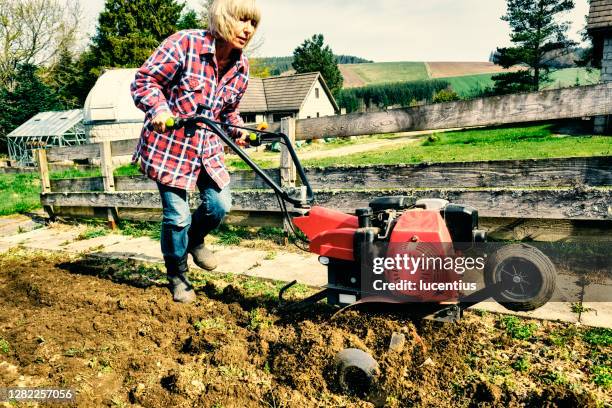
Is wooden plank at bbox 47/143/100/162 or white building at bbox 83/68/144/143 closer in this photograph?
wooden plank at bbox 47/143/100/162

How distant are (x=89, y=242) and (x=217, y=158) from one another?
3.31m

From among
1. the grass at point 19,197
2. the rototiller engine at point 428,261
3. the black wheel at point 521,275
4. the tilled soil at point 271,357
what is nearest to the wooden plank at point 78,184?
the grass at point 19,197

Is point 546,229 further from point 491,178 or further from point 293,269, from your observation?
point 293,269

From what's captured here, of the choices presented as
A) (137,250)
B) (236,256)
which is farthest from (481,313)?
(137,250)

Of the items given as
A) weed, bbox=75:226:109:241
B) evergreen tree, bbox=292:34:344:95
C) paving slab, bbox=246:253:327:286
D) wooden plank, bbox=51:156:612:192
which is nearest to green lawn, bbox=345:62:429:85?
evergreen tree, bbox=292:34:344:95

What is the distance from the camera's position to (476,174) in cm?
399

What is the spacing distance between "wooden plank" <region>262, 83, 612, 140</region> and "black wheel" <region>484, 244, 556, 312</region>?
6.04 feet

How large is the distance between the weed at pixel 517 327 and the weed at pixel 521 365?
0.26m

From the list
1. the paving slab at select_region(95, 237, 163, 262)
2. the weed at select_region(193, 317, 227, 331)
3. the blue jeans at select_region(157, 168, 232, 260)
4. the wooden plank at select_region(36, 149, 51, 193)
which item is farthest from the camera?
the wooden plank at select_region(36, 149, 51, 193)

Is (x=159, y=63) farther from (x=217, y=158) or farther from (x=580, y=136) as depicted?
(x=580, y=136)

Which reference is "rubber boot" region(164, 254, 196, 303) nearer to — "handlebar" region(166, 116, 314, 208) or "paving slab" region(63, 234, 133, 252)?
"handlebar" region(166, 116, 314, 208)

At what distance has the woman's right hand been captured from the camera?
2770mm

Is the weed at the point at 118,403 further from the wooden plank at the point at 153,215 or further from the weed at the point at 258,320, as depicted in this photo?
the wooden plank at the point at 153,215

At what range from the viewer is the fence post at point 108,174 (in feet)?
21.3
